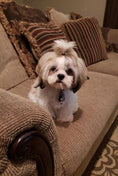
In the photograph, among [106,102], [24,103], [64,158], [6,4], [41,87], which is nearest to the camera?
[24,103]

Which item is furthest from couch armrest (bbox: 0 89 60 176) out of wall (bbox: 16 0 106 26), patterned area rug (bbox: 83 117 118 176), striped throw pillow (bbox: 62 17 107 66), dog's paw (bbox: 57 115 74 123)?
wall (bbox: 16 0 106 26)

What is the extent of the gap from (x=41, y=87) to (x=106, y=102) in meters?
0.51

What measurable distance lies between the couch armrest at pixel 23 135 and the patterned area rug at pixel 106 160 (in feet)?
2.53

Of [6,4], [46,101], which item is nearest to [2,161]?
[46,101]

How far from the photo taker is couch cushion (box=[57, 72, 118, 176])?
2.69ft

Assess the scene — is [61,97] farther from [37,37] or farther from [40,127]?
[37,37]

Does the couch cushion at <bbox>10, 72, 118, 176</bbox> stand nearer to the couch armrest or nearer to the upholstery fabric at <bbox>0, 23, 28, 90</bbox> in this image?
the upholstery fabric at <bbox>0, 23, 28, 90</bbox>

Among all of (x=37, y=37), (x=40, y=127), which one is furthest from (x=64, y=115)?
(x=37, y=37)

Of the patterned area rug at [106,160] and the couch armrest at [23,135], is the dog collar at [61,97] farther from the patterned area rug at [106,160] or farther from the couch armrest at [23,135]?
the patterned area rug at [106,160]

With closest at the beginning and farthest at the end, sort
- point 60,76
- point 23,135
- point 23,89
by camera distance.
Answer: point 23,135 < point 60,76 < point 23,89

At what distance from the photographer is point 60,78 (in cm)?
86

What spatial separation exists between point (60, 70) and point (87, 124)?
0.33m

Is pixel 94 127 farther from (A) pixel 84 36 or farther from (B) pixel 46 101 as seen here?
(A) pixel 84 36

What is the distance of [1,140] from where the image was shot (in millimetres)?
488
